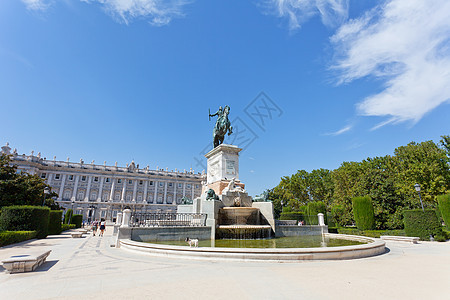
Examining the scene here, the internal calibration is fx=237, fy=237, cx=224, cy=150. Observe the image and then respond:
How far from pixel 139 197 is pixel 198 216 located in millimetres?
83034

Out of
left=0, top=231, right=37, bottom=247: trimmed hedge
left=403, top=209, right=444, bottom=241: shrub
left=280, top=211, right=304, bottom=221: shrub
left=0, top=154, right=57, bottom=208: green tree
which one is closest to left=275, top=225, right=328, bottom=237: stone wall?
left=403, top=209, right=444, bottom=241: shrub

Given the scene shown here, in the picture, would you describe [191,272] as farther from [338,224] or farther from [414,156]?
[414,156]

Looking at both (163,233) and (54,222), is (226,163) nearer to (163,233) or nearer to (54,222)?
(163,233)

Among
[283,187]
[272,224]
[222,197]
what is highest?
[283,187]

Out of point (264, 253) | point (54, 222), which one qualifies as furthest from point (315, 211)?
point (54, 222)

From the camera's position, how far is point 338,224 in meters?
31.1

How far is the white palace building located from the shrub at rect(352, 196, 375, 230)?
78551 mm

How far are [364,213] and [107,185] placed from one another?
8622 centimetres

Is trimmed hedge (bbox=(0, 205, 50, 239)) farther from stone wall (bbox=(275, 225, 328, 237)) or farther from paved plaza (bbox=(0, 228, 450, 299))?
stone wall (bbox=(275, 225, 328, 237))

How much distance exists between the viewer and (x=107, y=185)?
87.5 metres

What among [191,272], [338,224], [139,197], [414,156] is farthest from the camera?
[139,197]

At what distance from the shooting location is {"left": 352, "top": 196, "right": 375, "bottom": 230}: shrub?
23188 millimetres

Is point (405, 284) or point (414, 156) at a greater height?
point (414, 156)

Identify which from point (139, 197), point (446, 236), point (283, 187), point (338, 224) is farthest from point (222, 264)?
point (139, 197)
